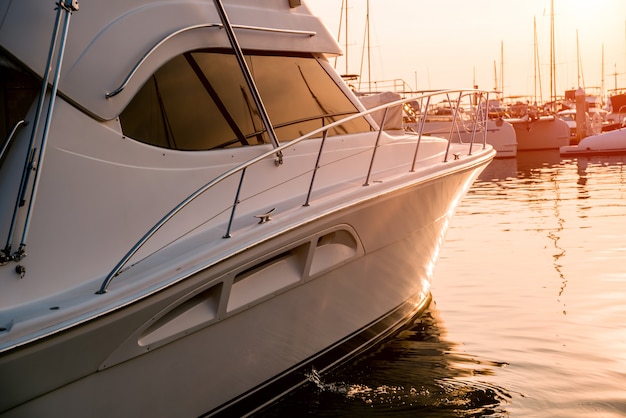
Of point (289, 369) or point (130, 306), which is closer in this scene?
point (130, 306)

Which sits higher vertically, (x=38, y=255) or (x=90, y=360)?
(x=38, y=255)

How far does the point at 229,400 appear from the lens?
495cm

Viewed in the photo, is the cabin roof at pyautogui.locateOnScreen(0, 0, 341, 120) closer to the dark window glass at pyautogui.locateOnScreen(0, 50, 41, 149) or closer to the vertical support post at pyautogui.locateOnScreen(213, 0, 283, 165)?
the dark window glass at pyautogui.locateOnScreen(0, 50, 41, 149)

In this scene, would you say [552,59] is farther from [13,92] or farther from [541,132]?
→ [13,92]

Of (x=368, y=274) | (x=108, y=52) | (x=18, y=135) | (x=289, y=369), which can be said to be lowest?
(x=289, y=369)

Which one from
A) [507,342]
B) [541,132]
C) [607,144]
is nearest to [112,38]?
[507,342]

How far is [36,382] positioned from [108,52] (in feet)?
6.40

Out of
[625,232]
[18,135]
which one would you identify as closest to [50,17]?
[18,135]

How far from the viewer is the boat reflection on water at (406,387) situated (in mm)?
5695

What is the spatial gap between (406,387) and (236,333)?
1.82 m

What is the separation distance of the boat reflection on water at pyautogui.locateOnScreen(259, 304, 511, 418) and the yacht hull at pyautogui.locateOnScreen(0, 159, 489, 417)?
0.15 m

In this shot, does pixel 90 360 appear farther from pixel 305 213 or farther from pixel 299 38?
pixel 299 38

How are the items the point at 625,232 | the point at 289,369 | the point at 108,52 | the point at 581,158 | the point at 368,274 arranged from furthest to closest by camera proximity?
the point at 581,158 < the point at 625,232 < the point at 368,274 < the point at 289,369 < the point at 108,52

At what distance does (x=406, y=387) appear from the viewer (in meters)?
6.18
